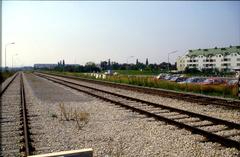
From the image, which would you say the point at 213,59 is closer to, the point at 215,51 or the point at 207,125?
the point at 215,51

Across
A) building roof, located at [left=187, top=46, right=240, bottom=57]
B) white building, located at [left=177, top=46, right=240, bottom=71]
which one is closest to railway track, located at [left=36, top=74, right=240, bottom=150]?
white building, located at [left=177, top=46, right=240, bottom=71]

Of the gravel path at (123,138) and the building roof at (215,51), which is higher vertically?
the building roof at (215,51)

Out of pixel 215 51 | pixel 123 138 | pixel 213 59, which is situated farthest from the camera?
pixel 215 51

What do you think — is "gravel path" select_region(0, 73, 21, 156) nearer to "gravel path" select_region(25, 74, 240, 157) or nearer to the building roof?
"gravel path" select_region(25, 74, 240, 157)

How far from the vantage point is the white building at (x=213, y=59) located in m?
128

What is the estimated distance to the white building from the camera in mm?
128375

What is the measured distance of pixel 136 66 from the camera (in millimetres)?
159375

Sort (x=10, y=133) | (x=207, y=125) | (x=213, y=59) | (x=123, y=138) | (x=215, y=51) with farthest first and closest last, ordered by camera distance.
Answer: (x=215, y=51) → (x=213, y=59) → (x=207, y=125) → (x=10, y=133) → (x=123, y=138)

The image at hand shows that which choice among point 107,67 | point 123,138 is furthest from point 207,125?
point 107,67

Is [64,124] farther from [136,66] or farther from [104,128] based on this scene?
[136,66]

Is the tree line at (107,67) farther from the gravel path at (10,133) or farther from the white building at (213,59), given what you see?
the gravel path at (10,133)

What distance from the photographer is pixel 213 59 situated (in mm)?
139625

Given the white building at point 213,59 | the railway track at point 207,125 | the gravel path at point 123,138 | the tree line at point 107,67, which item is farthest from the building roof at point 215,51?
the gravel path at point 123,138

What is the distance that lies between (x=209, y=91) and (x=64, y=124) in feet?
51.4
